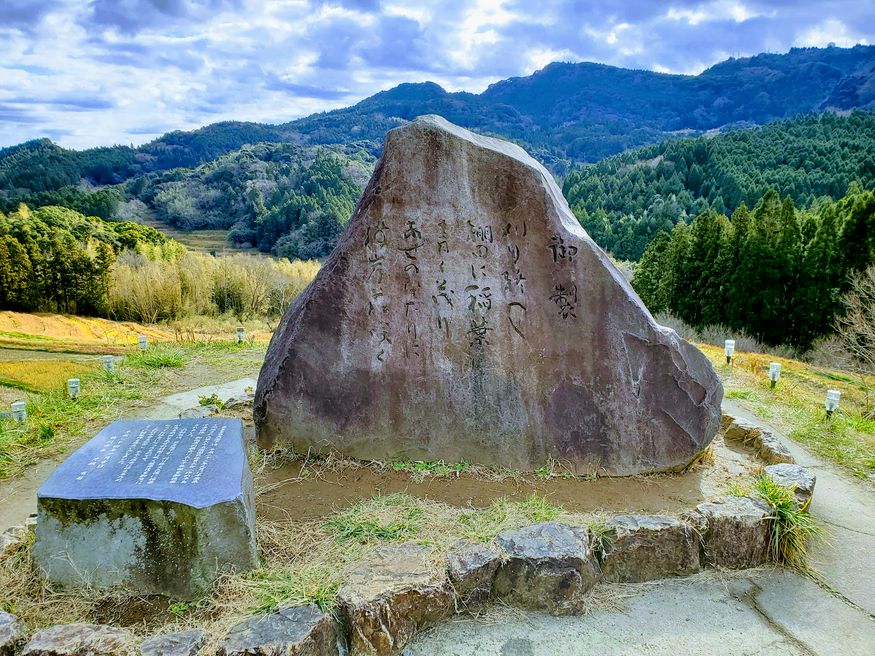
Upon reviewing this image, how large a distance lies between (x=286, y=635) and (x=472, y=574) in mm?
1142

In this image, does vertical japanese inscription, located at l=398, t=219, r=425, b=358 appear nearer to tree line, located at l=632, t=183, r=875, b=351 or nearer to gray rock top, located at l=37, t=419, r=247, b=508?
gray rock top, located at l=37, t=419, r=247, b=508

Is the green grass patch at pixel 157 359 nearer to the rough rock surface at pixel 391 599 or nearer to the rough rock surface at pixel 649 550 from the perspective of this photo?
the rough rock surface at pixel 391 599

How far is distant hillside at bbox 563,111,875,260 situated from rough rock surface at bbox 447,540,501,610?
42.9m

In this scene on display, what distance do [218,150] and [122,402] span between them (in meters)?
95.2

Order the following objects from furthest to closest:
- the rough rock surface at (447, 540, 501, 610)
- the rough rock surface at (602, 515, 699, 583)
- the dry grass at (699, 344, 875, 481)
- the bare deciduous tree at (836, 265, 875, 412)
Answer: the bare deciduous tree at (836, 265, 875, 412) → the dry grass at (699, 344, 875, 481) → the rough rock surface at (602, 515, 699, 583) → the rough rock surface at (447, 540, 501, 610)

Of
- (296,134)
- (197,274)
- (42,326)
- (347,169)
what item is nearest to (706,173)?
(347,169)

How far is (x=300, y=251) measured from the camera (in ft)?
134

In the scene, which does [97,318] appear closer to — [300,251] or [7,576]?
[7,576]

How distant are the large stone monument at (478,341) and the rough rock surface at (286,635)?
210 cm

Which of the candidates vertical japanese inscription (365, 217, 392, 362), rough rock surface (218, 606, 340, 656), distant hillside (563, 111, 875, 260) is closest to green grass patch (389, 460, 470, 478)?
vertical japanese inscription (365, 217, 392, 362)

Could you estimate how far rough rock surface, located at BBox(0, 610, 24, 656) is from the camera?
9.48ft

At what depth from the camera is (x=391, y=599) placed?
330 centimetres

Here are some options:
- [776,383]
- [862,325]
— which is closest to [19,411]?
[776,383]

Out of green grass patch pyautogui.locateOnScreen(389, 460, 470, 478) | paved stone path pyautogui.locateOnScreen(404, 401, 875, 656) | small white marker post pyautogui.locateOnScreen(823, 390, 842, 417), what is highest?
small white marker post pyautogui.locateOnScreen(823, 390, 842, 417)
